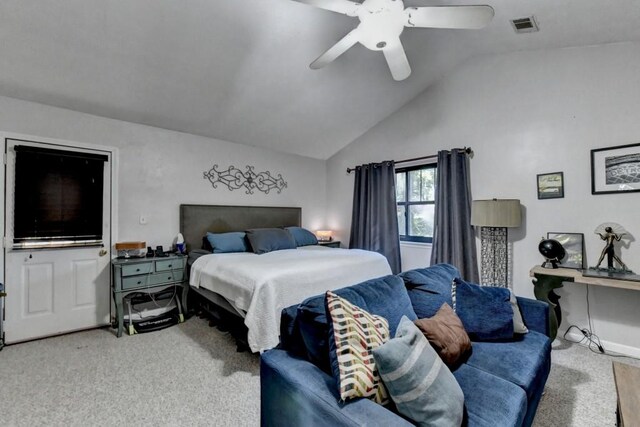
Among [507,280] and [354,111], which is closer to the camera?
[507,280]

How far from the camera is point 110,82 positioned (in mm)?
2814

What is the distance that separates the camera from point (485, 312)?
6.15ft

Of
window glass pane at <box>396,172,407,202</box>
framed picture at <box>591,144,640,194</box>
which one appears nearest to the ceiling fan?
framed picture at <box>591,144,640,194</box>

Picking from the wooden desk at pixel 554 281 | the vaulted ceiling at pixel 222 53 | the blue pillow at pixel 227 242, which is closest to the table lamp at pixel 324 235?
the blue pillow at pixel 227 242

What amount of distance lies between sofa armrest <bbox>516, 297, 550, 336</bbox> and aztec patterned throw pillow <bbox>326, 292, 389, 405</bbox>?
1.43m

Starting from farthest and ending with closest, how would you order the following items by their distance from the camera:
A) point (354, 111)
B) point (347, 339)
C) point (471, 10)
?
1. point (354, 111)
2. point (471, 10)
3. point (347, 339)

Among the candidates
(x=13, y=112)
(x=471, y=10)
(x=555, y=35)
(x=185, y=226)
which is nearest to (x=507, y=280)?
(x=555, y=35)

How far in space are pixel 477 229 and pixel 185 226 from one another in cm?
373

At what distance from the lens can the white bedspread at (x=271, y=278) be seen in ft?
7.59

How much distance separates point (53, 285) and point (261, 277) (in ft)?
7.74

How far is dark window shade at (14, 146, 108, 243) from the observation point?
283 centimetres

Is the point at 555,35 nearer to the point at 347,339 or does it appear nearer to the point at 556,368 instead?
the point at 556,368

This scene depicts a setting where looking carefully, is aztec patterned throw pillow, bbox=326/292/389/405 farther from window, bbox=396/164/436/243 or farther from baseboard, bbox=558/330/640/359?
window, bbox=396/164/436/243

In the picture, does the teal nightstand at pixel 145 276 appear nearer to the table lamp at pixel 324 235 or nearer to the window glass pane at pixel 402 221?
the table lamp at pixel 324 235
